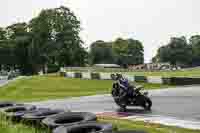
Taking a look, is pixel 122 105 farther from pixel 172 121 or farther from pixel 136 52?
pixel 136 52

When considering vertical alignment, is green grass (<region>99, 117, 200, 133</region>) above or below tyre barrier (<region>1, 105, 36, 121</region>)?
below

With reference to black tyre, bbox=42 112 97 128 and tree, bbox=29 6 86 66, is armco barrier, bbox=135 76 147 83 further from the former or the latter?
tree, bbox=29 6 86 66

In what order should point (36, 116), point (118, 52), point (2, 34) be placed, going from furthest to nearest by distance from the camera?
point (118, 52), point (2, 34), point (36, 116)

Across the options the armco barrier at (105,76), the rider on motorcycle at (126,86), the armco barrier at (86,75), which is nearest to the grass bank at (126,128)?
the rider on motorcycle at (126,86)

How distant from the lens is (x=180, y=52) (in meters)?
113

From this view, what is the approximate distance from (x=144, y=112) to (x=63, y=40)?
201 feet

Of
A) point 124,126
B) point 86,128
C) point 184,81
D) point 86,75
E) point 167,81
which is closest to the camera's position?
point 86,128

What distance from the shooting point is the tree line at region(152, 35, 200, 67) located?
370 feet

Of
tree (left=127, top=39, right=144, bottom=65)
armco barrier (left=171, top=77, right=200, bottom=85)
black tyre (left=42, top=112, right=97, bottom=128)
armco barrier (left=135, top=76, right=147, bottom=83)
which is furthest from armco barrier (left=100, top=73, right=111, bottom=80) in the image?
tree (left=127, top=39, right=144, bottom=65)

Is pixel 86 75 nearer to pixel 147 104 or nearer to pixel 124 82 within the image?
pixel 147 104

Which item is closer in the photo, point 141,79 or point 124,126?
point 124,126

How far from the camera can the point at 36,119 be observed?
9703mm

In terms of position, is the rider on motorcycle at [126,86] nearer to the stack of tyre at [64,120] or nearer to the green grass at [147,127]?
the green grass at [147,127]

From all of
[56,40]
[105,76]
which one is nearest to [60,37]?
[56,40]
